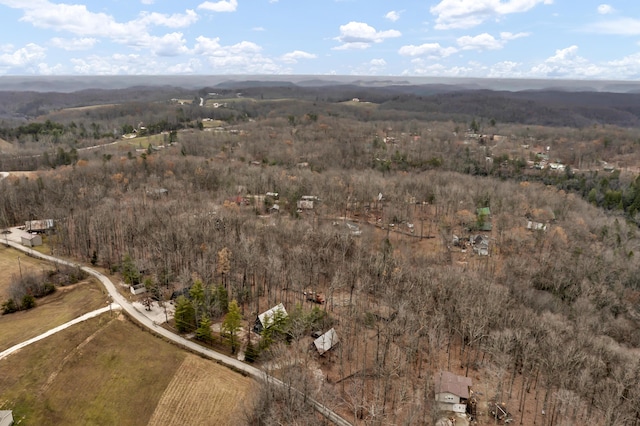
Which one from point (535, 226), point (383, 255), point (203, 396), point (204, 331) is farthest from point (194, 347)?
point (535, 226)

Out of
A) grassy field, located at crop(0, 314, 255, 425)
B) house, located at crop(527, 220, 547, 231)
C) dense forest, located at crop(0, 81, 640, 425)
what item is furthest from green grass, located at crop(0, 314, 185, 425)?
house, located at crop(527, 220, 547, 231)

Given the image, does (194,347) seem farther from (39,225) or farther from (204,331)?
(39,225)

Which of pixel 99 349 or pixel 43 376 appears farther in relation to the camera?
pixel 99 349

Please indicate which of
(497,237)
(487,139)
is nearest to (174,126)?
(487,139)

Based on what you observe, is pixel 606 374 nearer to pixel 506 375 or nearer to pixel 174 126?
pixel 506 375

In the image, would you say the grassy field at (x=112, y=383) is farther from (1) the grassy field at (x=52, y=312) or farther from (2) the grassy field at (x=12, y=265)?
(2) the grassy field at (x=12, y=265)

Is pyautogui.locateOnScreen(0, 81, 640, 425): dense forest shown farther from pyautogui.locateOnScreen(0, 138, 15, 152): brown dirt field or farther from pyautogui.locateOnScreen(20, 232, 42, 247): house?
pyautogui.locateOnScreen(20, 232, 42, 247): house

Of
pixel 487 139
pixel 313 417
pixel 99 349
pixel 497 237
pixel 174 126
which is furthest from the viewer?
pixel 174 126
